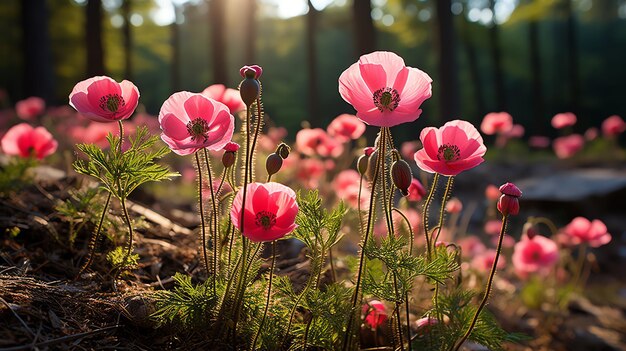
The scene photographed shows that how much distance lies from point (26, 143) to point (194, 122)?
153 centimetres

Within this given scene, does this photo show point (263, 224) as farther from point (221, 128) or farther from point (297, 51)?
point (297, 51)

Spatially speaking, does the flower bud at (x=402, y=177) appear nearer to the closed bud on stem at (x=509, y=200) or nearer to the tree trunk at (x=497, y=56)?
the closed bud on stem at (x=509, y=200)

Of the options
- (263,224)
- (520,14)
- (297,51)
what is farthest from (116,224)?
(297,51)

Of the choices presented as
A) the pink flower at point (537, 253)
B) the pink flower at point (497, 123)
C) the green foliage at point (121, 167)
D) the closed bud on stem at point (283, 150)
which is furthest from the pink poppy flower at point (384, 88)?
the pink flower at point (537, 253)

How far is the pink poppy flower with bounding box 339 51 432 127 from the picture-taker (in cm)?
145

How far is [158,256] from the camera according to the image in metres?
2.29

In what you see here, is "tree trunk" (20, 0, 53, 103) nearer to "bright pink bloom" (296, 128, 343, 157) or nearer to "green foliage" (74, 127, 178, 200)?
"bright pink bloom" (296, 128, 343, 157)

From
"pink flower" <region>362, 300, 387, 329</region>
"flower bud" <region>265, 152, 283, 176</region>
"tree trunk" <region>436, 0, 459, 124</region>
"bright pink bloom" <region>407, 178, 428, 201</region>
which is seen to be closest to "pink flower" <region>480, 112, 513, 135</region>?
"bright pink bloom" <region>407, 178, 428, 201</region>

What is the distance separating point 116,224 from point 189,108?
71cm

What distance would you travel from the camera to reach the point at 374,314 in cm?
195

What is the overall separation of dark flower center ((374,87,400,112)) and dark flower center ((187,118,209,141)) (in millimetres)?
460

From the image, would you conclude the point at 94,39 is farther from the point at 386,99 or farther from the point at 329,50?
the point at 329,50

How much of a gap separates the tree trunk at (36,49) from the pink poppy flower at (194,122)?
1025cm

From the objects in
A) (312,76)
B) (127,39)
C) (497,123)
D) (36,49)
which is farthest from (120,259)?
(127,39)
